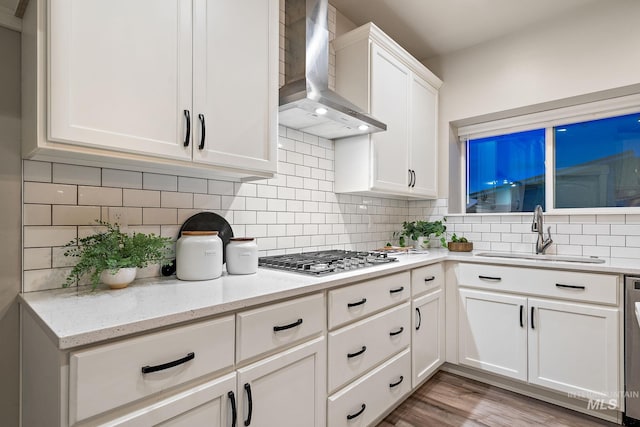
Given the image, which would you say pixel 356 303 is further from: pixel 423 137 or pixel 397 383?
pixel 423 137

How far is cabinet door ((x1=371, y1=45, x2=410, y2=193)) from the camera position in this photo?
2457 mm

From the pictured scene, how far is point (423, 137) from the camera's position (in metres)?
3.05

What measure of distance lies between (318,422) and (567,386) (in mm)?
1755

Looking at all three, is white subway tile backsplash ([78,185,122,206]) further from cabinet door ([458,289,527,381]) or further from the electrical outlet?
cabinet door ([458,289,527,381])

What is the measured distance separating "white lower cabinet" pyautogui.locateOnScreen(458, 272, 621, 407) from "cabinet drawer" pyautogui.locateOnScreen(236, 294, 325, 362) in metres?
1.58

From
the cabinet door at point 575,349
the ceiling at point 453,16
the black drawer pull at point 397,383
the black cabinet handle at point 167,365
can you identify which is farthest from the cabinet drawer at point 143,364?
A: the ceiling at point 453,16

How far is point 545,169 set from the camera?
117 inches

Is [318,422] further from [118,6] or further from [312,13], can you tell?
[312,13]

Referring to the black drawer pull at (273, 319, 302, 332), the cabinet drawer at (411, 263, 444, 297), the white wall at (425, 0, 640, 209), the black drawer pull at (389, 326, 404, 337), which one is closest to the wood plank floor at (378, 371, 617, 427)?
the black drawer pull at (389, 326, 404, 337)

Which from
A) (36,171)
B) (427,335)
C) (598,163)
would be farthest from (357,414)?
(598,163)

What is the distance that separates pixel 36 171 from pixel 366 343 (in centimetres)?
166

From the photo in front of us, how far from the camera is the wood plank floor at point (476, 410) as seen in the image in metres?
2.03

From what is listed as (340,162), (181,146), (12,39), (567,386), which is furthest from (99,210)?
(567,386)
